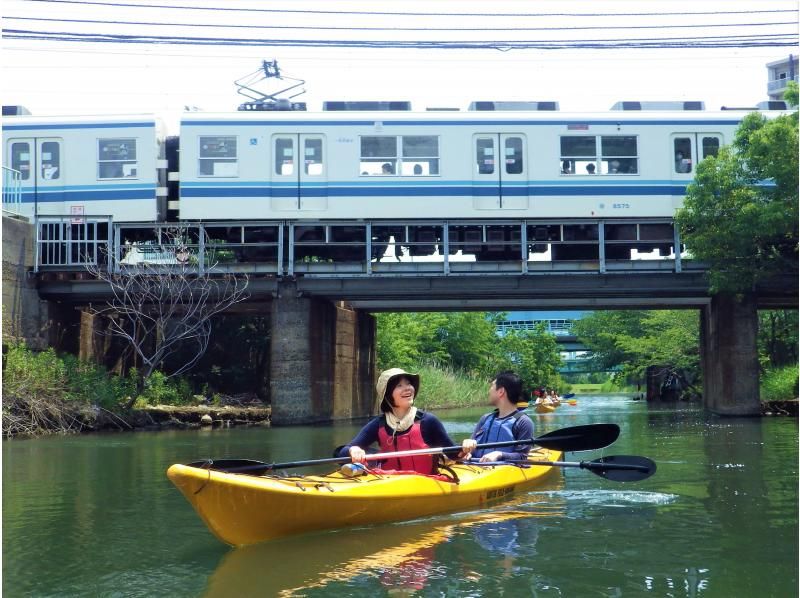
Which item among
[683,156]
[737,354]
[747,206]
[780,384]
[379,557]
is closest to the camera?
[379,557]

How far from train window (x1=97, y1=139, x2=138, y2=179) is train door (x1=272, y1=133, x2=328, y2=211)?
2.99 m

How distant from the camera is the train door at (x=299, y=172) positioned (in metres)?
20.4

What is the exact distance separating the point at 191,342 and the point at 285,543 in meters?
21.8

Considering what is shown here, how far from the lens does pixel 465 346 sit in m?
47.7

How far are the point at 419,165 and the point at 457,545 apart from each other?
14.4 m

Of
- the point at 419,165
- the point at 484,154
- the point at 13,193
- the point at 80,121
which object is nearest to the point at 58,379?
the point at 13,193

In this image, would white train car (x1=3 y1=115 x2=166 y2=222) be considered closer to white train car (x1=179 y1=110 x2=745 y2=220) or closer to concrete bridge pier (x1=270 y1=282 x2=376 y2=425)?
white train car (x1=179 y1=110 x2=745 y2=220)

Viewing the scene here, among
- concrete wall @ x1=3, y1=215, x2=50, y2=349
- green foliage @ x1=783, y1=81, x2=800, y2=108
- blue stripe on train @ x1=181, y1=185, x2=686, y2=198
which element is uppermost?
green foliage @ x1=783, y1=81, x2=800, y2=108

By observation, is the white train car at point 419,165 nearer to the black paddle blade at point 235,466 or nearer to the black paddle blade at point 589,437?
the black paddle blade at point 589,437

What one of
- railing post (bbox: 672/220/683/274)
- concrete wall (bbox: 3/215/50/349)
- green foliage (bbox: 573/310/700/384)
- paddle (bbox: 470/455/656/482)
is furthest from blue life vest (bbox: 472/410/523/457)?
green foliage (bbox: 573/310/700/384)

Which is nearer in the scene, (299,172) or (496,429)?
(496,429)

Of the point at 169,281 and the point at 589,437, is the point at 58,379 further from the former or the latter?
the point at 589,437

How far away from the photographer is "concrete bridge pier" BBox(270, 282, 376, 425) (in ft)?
70.4

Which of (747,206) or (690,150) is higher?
(690,150)
